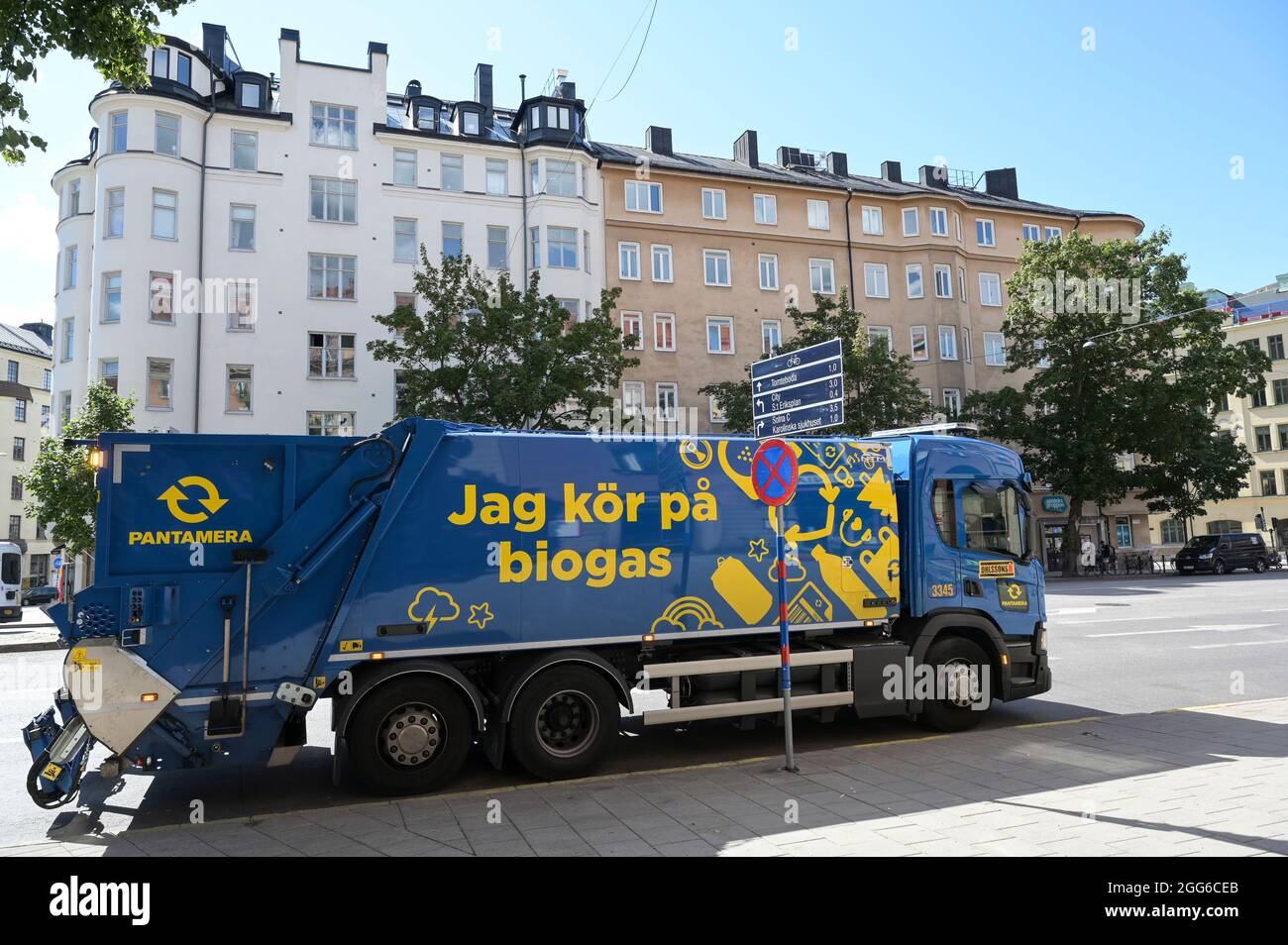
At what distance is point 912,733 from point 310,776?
5.92 m

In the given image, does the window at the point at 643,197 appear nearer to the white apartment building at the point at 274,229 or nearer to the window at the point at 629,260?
the window at the point at 629,260

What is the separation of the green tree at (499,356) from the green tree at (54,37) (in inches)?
612

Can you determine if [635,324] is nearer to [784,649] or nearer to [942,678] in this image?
[942,678]

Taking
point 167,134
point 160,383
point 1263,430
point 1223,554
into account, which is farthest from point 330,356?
point 1263,430

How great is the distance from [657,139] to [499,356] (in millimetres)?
21095

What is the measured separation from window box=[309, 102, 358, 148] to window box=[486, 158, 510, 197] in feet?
16.8

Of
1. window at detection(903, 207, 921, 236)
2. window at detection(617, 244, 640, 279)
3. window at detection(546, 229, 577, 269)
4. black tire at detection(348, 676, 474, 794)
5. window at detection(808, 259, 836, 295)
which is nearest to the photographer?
black tire at detection(348, 676, 474, 794)

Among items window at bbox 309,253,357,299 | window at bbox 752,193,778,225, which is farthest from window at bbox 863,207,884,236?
window at bbox 309,253,357,299

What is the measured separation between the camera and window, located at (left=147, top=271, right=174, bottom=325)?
2927 centimetres

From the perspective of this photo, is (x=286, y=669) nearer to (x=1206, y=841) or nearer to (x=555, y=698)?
(x=555, y=698)

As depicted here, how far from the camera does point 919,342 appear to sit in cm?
4231

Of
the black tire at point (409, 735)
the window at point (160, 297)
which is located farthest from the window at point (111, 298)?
the black tire at point (409, 735)

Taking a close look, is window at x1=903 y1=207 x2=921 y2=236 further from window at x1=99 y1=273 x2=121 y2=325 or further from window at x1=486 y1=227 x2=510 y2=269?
window at x1=99 y1=273 x2=121 y2=325

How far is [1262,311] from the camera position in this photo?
66.1 metres
